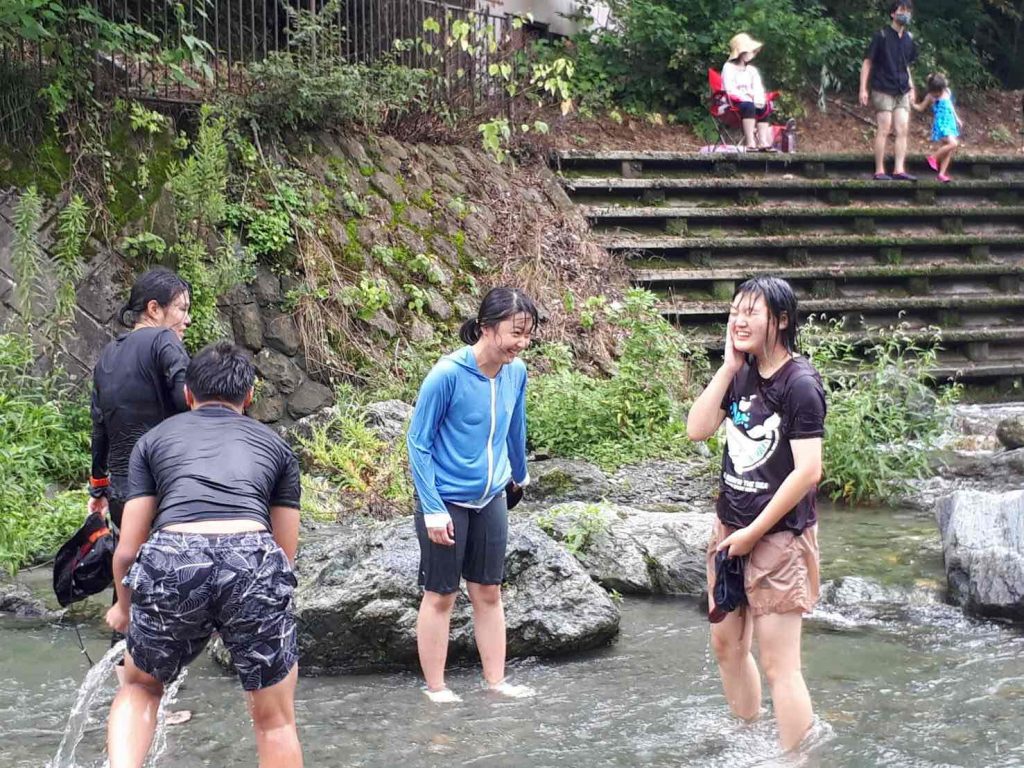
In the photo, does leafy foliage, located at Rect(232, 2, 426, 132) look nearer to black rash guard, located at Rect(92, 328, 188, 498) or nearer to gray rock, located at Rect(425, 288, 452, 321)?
gray rock, located at Rect(425, 288, 452, 321)

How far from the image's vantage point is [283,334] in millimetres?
10727

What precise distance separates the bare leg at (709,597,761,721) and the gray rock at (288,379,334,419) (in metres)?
6.25

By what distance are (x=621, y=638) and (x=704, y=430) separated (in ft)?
7.39

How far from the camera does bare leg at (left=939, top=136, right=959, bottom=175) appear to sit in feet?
51.4

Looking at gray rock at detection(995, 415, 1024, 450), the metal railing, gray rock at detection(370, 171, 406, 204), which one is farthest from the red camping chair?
gray rock at detection(995, 415, 1024, 450)

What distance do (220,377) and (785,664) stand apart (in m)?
2.27

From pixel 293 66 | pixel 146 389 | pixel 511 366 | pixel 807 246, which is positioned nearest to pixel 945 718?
pixel 511 366

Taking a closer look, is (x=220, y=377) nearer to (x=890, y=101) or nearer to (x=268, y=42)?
(x=268, y=42)

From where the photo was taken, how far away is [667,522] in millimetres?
7816

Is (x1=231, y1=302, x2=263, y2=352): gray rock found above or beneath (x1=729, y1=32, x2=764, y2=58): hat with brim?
beneath

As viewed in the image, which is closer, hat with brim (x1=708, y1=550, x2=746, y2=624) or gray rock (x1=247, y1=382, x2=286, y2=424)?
hat with brim (x1=708, y1=550, x2=746, y2=624)

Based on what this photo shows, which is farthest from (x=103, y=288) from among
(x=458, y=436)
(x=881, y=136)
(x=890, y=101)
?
(x=890, y=101)

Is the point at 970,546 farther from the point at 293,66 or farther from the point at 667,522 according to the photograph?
the point at 293,66

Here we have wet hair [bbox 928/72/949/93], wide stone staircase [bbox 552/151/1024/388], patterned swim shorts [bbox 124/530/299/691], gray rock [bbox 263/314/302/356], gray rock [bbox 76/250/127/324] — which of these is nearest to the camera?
patterned swim shorts [bbox 124/530/299/691]
